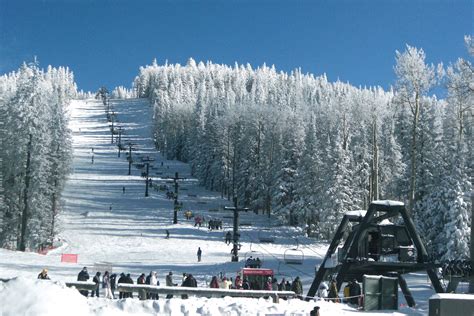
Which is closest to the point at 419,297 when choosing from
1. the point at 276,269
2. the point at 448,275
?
the point at 448,275

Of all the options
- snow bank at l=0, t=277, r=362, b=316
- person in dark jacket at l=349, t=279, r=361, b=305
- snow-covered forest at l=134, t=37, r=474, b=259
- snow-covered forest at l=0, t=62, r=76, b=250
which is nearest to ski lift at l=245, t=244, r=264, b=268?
snow-covered forest at l=134, t=37, r=474, b=259

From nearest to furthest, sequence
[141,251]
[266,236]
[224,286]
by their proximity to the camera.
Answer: [224,286], [141,251], [266,236]

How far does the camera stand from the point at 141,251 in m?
Answer: 43.9

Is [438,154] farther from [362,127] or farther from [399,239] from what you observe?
[399,239]

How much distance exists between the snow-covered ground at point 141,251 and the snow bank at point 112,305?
0.02 m

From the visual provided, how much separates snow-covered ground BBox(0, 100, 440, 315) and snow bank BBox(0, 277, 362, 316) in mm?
17

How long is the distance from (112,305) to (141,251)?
105 ft

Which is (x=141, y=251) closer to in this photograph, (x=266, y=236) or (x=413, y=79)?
(x=266, y=236)

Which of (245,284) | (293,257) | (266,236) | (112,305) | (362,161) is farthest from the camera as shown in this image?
(362,161)

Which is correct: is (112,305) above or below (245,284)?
above

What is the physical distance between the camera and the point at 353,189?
54.2 m

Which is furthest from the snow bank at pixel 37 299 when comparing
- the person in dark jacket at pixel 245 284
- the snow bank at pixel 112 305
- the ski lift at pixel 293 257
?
the ski lift at pixel 293 257

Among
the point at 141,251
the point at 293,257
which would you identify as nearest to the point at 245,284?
the point at 293,257

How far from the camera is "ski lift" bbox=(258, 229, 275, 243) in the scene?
51812 mm
